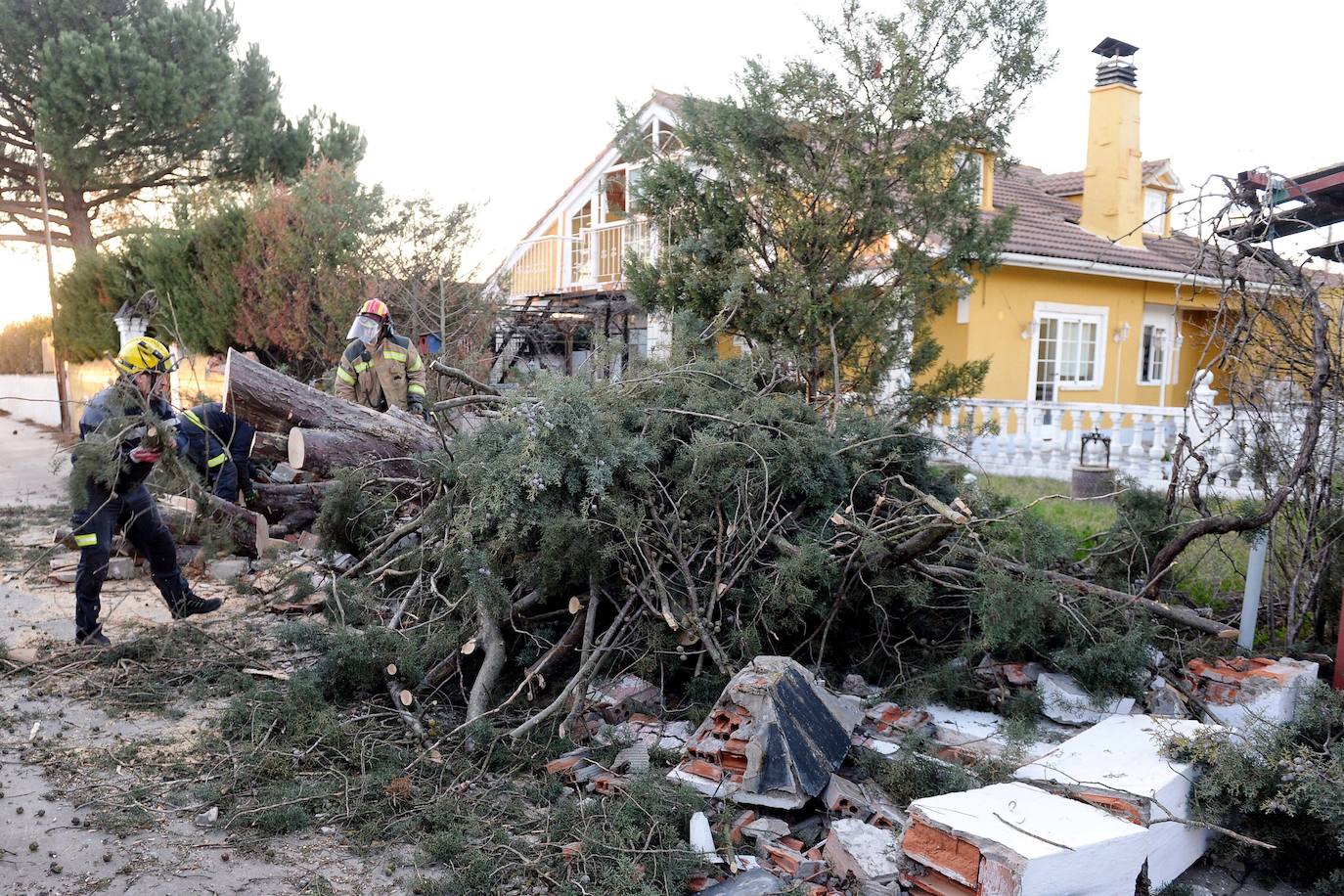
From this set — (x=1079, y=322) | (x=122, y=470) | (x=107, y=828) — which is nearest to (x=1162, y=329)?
(x=1079, y=322)

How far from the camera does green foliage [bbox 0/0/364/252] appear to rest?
18.9m

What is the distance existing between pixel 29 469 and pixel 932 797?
16.0 metres

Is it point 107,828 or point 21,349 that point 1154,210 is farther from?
point 21,349

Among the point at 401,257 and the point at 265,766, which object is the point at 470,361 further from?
the point at 401,257

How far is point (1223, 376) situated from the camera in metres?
5.53

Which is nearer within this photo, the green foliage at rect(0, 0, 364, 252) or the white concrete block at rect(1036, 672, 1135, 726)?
the white concrete block at rect(1036, 672, 1135, 726)

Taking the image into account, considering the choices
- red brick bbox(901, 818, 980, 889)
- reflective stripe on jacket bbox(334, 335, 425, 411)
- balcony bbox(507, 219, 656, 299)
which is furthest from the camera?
balcony bbox(507, 219, 656, 299)

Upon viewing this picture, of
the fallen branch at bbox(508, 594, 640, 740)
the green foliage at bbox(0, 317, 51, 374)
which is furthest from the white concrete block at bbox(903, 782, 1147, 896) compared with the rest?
the green foliage at bbox(0, 317, 51, 374)

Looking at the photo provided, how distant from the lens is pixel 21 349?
29.1 metres

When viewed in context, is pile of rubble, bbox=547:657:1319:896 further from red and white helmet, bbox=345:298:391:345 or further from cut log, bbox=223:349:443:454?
red and white helmet, bbox=345:298:391:345

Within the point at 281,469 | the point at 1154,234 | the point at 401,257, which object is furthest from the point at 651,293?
the point at 1154,234

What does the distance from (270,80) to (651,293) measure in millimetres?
17708

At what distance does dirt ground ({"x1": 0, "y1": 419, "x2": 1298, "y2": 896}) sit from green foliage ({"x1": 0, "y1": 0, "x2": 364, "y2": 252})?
16.5 m

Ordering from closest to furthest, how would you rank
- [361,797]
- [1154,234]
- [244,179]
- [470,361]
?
[361,797] → [470,361] → [1154,234] → [244,179]
